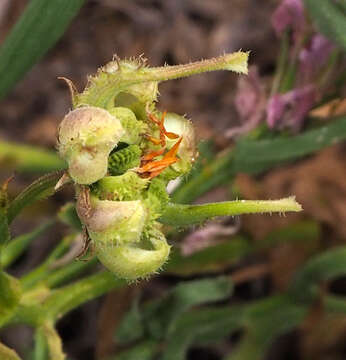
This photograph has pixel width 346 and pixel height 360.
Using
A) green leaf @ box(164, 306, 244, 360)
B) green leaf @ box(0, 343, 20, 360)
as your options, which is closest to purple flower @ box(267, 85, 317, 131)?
green leaf @ box(164, 306, 244, 360)

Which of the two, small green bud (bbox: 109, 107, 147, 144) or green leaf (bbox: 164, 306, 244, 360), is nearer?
small green bud (bbox: 109, 107, 147, 144)

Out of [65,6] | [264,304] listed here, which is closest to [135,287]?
[264,304]

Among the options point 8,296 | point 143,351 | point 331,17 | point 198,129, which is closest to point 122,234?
point 8,296

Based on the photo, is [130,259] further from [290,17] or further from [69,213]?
[290,17]

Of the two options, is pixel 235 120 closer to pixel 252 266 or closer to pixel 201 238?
pixel 252 266

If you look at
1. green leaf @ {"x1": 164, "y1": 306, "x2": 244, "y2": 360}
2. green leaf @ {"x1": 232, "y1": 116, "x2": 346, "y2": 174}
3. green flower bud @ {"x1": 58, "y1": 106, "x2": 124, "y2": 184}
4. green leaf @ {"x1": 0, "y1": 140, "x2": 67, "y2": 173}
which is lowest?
green flower bud @ {"x1": 58, "y1": 106, "x2": 124, "y2": 184}

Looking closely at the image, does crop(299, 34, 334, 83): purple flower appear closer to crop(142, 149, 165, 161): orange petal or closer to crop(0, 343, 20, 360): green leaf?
crop(142, 149, 165, 161): orange petal
